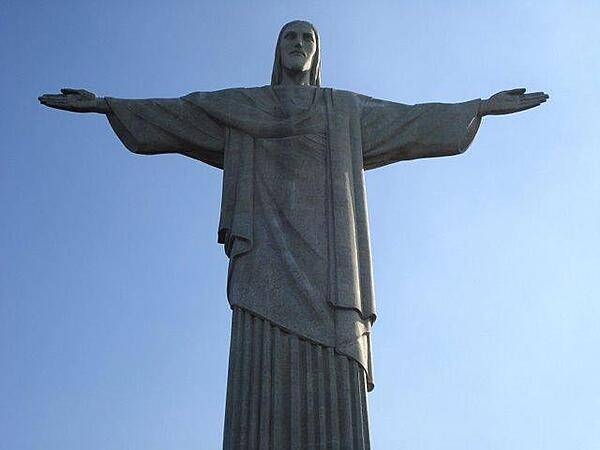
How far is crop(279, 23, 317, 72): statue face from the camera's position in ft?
53.2

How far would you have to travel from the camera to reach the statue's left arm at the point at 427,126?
51.3 ft

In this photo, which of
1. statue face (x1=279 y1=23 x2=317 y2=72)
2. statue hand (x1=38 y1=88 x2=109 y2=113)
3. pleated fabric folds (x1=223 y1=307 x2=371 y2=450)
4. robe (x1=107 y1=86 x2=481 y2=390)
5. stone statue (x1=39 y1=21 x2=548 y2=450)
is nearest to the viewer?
pleated fabric folds (x1=223 y1=307 x2=371 y2=450)

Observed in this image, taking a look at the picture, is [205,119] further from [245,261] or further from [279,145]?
[245,261]

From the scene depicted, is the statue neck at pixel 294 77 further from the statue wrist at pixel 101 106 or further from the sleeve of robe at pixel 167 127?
the statue wrist at pixel 101 106

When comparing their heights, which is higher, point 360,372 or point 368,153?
point 368,153

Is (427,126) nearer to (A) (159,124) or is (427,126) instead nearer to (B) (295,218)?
(B) (295,218)

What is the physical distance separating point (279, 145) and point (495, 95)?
10.8 ft

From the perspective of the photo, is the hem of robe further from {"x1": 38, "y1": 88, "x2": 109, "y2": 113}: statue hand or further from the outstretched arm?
{"x1": 38, "y1": 88, "x2": 109, "y2": 113}: statue hand

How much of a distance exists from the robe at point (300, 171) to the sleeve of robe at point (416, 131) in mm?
15

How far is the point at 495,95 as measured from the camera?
1580 centimetres

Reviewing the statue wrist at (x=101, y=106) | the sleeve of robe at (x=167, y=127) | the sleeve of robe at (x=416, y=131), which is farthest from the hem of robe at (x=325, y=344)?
the statue wrist at (x=101, y=106)

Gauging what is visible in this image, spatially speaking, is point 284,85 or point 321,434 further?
point 284,85

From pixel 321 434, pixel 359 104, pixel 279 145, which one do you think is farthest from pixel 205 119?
pixel 321 434

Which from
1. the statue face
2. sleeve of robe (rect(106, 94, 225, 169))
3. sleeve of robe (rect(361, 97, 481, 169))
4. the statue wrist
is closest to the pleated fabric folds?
sleeve of robe (rect(106, 94, 225, 169))
